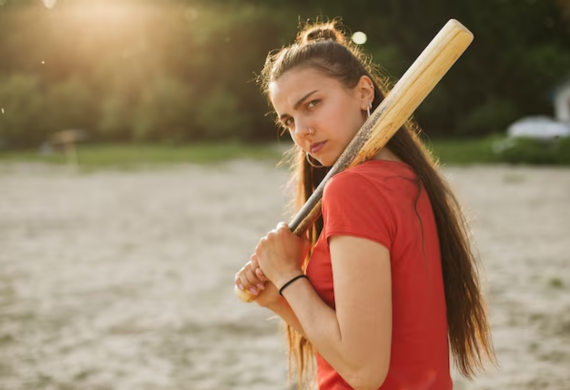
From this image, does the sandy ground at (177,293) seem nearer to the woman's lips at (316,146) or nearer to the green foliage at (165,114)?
the woman's lips at (316,146)

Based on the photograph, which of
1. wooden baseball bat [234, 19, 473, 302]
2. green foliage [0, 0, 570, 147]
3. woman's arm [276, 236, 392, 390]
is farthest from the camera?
green foliage [0, 0, 570, 147]

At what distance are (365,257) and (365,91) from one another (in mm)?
483

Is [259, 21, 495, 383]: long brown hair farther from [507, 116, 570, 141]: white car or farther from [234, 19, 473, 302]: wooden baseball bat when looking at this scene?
[507, 116, 570, 141]: white car

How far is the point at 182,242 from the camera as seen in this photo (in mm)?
10453

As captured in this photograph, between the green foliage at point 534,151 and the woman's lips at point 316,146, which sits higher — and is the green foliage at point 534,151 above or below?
above

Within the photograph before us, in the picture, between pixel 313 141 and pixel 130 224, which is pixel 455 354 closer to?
pixel 313 141

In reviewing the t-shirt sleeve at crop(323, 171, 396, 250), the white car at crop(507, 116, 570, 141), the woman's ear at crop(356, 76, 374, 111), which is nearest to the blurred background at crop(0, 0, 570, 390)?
the white car at crop(507, 116, 570, 141)

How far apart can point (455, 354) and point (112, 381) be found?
3428 millimetres

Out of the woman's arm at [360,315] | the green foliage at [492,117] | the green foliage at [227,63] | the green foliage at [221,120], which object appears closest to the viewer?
the woman's arm at [360,315]

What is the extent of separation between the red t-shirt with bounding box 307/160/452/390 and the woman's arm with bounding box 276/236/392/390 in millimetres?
35

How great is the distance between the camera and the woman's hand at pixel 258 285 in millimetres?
1715

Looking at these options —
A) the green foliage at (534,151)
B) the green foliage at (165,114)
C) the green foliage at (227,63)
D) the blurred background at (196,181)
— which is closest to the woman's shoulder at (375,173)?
the blurred background at (196,181)

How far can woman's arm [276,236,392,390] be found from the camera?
140 cm

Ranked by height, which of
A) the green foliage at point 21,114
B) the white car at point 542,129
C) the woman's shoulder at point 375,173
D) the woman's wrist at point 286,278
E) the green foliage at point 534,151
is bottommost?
the woman's wrist at point 286,278
